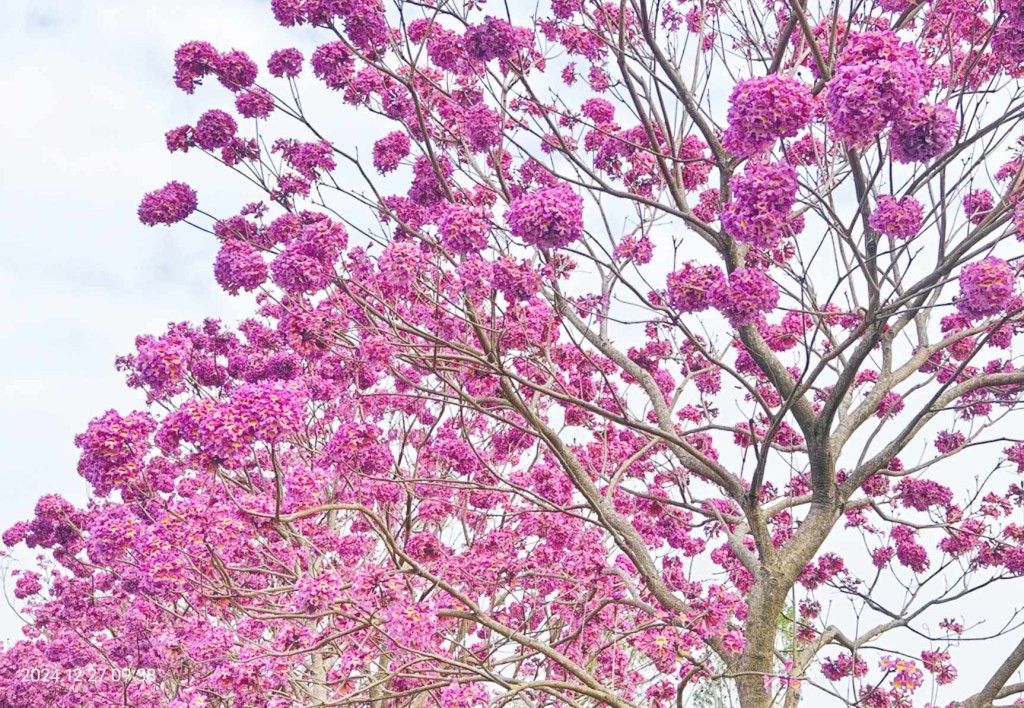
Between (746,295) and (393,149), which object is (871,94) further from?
(393,149)

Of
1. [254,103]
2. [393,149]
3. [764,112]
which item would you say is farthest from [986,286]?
[254,103]

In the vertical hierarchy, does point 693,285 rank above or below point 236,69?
below

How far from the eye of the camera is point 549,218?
434 cm

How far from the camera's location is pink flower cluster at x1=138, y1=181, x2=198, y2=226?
682 centimetres

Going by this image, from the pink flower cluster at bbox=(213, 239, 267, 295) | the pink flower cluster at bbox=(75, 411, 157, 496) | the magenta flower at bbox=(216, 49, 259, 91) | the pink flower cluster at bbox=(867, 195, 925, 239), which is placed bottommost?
the pink flower cluster at bbox=(75, 411, 157, 496)

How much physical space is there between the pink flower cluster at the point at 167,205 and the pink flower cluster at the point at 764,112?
15.1 feet

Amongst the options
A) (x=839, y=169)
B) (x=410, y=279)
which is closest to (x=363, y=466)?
(x=410, y=279)

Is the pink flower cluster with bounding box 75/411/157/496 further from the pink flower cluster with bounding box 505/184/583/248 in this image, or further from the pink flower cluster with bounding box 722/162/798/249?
the pink flower cluster with bounding box 722/162/798/249

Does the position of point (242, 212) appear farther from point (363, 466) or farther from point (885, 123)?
point (885, 123)

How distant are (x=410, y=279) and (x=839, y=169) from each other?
3850 millimetres

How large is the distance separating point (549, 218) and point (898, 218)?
2.11 metres

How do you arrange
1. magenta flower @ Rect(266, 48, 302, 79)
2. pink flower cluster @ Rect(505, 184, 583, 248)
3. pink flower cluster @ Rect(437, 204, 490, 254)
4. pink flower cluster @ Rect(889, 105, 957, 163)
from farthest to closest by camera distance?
1. magenta flower @ Rect(266, 48, 302, 79)
2. pink flower cluster @ Rect(437, 204, 490, 254)
3. pink flower cluster @ Rect(505, 184, 583, 248)
4. pink flower cluster @ Rect(889, 105, 957, 163)

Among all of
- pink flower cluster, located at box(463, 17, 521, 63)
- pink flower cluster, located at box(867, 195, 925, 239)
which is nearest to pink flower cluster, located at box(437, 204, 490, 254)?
pink flower cluster, located at box(463, 17, 521, 63)

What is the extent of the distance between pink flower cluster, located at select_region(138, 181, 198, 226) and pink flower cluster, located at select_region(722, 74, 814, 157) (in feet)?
15.1
